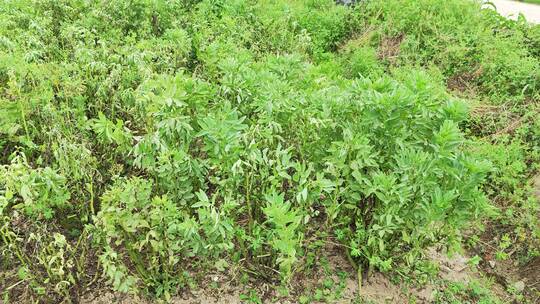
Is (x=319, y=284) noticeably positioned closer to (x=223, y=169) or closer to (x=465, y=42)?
(x=223, y=169)

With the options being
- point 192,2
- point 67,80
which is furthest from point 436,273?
point 192,2

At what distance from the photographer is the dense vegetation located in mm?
2590

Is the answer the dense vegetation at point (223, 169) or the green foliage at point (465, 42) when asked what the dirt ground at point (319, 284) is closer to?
the dense vegetation at point (223, 169)

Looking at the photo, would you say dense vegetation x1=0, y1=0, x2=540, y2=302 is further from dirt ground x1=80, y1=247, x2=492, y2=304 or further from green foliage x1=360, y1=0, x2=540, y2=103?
green foliage x1=360, y1=0, x2=540, y2=103

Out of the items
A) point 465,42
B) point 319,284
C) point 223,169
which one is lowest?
point 319,284

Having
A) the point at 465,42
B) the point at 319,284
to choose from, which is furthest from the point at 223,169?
the point at 465,42

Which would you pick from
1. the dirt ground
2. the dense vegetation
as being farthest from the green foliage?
the dirt ground

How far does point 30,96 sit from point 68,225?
1.04 m

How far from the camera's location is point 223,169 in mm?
2664

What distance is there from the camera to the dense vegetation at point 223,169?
2590 millimetres

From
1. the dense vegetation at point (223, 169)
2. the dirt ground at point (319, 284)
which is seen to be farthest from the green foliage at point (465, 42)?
the dirt ground at point (319, 284)

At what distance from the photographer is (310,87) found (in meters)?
3.42

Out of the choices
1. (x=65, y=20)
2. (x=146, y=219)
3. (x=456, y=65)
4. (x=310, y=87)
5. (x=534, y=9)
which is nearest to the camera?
(x=146, y=219)

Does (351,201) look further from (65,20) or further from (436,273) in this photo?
(65,20)
